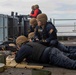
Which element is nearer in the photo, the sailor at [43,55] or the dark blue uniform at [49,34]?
the sailor at [43,55]

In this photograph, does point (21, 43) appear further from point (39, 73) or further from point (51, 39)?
point (39, 73)

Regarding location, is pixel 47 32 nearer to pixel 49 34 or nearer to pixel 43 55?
pixel 49 34

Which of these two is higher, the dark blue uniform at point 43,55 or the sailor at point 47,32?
the sailor at point 47,32

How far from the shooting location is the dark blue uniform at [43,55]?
752 cm

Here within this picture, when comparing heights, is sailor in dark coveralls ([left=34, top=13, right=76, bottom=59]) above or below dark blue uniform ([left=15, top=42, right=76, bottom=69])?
above

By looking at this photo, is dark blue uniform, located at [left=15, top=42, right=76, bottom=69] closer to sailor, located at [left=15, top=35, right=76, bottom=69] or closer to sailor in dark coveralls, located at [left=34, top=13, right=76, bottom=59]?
sailor, located at [left=15, top=35, right=76, bottom=69]

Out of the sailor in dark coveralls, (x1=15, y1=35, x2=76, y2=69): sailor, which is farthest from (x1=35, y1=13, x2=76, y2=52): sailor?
(x1=15, y1=35, x2=76, y2=69): sailor

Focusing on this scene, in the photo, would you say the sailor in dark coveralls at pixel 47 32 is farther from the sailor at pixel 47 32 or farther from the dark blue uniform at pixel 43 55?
the dark blue uniform at pixel 43 55

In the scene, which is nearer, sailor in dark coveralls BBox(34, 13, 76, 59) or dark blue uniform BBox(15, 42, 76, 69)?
dark blue uniform BBox(15, 42, 76, 69)

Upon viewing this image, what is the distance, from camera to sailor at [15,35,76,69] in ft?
24.7

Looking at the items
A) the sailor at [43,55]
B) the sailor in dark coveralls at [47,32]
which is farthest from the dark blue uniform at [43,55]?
the sailor in dark coveralls at [47,32]

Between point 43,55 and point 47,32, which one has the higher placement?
point 47,32

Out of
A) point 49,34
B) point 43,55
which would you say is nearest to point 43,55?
point 43,55

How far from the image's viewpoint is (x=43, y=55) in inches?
300
